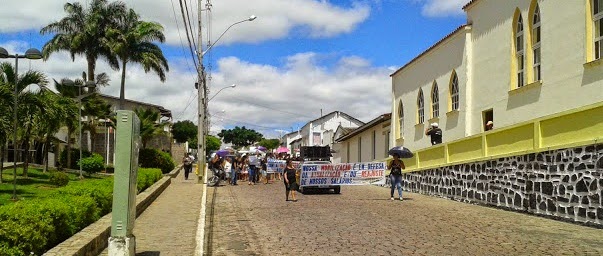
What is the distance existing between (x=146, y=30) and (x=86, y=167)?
1270 cm

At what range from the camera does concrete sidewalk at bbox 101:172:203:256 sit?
991cm

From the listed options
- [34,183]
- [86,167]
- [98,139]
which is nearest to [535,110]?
[34,183]

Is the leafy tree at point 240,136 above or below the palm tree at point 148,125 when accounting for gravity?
above

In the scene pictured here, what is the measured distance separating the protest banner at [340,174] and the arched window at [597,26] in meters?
9.70

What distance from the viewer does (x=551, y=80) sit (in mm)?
17500

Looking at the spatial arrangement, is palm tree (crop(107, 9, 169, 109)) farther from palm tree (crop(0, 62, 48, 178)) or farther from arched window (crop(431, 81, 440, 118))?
arched window (crop(431, 81, 440, 118))

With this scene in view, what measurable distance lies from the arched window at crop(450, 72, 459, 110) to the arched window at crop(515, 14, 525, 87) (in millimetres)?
4936

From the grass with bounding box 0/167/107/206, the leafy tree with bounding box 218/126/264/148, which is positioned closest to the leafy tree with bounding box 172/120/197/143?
the leafy tree with bounding box 218/126/264/148

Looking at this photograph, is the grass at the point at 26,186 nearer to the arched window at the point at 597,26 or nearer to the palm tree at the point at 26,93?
the palm tree at the point at 26,93

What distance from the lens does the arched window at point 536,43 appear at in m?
18.6

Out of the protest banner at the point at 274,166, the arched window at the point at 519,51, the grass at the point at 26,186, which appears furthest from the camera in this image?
the protest banner at the point at 274,166

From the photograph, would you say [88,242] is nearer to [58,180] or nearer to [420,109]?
[58,180]

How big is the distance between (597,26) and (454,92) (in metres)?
10.1

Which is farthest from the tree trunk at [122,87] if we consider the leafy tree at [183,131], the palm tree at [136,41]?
the leafy tree at [183,131]
